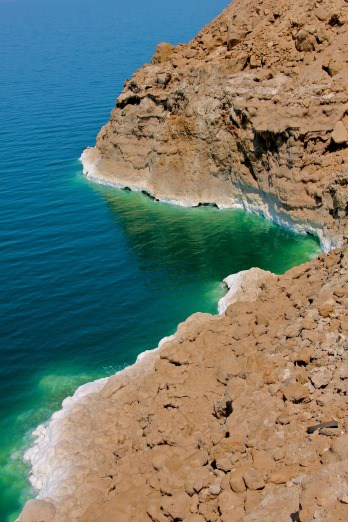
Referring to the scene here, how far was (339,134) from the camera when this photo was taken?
4031cm

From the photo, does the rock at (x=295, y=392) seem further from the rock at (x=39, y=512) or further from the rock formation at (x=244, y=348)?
the rock at (x=39, y=512)

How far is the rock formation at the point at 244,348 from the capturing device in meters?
17.4

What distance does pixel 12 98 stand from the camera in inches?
3578

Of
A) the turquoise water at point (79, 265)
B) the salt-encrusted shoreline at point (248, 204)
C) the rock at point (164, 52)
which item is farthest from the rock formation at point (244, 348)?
the rock at point (164, 52)

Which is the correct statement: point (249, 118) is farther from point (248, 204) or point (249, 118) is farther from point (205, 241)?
point (205, 241)

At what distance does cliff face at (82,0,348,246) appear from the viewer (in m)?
41.8

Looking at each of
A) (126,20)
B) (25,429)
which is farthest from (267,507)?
(126,20)

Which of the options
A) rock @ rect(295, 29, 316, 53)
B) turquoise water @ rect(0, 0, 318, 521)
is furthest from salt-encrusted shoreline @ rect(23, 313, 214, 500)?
rock @ rect(295, 29, 316, 53)

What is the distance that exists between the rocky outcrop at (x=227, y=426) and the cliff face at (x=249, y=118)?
1529 cm

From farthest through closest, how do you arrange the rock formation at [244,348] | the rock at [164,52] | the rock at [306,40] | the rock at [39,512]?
the rock at [164,52]
the rock at [306,40]
the rock at [39,512]
the rock formation at [244,348]

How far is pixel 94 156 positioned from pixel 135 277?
26.1 meters

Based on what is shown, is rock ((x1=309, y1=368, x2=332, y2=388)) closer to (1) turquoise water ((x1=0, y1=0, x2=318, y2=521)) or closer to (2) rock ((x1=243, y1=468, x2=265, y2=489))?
(2) rock ((x1=243, y1=468, x2=265, y2=489))

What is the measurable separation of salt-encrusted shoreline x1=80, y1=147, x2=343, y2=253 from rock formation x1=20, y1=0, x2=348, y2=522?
0.18 m

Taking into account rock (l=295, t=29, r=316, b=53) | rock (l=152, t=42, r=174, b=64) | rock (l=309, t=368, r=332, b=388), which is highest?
rock (l=152, t=42, r=174, b=64)
